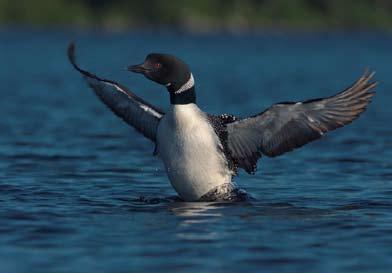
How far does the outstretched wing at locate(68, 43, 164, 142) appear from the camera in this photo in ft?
44.5

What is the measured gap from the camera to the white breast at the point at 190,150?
1248 cm

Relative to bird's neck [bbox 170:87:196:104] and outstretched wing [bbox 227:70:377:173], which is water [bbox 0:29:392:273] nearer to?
outstretched wing [bbox 227:70:377:173]

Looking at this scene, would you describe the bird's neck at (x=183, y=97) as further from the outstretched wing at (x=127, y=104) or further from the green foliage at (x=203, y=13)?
the green foliage at (x=203, y=13)

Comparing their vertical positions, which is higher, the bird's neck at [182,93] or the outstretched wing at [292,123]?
the bird's neck at [182,93]

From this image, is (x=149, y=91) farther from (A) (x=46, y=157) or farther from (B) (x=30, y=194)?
(B) (x=30, y=194)

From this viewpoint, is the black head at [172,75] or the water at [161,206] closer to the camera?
the water at [161,206]

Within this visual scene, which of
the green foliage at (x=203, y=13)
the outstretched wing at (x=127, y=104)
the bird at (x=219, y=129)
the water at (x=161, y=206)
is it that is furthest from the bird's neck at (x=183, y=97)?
the green foliage at (x=203, y=13)

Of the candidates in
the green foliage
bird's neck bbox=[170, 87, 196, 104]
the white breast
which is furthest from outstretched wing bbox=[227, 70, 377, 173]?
the green foliage

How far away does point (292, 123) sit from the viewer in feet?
41.8

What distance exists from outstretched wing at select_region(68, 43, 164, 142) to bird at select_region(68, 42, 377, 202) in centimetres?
74

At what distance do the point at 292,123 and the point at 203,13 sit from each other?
112 meters

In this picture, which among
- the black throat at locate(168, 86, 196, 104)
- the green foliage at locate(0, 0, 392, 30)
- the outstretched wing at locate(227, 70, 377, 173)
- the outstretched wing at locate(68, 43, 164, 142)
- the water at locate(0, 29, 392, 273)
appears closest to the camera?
the water at locate(0, 29, 392, 273)

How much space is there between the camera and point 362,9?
431ft

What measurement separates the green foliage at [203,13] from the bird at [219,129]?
105 metres
